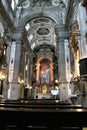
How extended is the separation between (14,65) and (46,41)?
1287 cm

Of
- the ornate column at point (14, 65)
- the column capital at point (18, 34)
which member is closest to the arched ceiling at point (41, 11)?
the column capital at point (18, 34)

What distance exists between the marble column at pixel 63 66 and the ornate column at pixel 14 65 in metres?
4.29

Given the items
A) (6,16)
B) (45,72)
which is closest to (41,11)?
(6,16)

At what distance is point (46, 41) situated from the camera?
27.1 metres

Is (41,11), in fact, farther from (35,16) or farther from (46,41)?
(46,41)

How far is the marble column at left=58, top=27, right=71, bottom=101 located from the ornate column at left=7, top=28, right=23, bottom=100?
14.1ft

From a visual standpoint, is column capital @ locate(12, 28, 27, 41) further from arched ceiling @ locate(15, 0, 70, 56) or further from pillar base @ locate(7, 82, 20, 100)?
pillar base @ locate(7, 82, 20, 100)

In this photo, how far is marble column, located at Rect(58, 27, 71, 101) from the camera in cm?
1417
